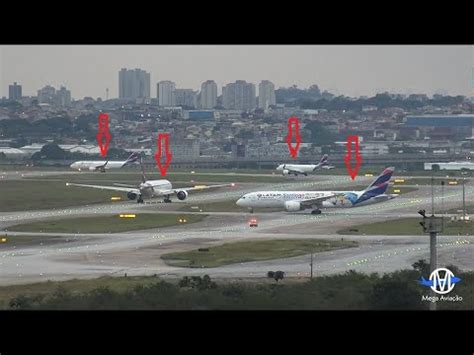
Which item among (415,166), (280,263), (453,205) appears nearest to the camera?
(280,263)

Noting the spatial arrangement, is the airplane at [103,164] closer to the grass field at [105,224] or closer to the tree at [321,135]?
the tree at [321,135]

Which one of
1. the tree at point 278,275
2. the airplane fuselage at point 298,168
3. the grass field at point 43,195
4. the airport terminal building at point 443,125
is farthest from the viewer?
the airport terminal building at point 443,125

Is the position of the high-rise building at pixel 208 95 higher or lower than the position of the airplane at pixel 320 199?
higher


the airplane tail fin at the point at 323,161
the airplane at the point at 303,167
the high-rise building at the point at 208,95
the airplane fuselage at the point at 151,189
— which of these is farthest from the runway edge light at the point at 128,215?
the high-rise building at the point at 208,95

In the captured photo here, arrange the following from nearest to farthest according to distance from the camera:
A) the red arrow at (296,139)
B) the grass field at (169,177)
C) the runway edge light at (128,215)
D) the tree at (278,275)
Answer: the tree at (278,275)
the runway edge light at (128,215)
the grass field at (169,177)
the red arrow at (296,139)

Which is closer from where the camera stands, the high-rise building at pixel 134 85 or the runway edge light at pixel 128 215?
the runway edge light at pixel 128 215

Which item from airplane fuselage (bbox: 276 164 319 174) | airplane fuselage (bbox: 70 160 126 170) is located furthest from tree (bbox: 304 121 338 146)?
airplane fuselage (bbox: 70 160 126 170)
